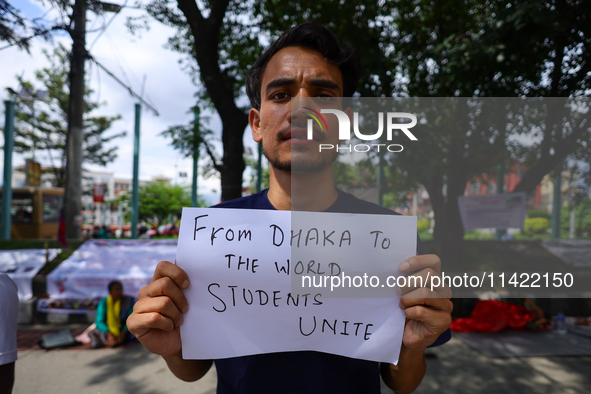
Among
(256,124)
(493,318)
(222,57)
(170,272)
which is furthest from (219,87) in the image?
(493,318)

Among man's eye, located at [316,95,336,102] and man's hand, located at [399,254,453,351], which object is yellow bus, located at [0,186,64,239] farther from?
man's hand, located at [399,254,453,351]

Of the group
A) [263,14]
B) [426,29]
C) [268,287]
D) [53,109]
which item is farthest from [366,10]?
[53,109]

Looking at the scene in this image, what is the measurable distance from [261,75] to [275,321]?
104 centimetres

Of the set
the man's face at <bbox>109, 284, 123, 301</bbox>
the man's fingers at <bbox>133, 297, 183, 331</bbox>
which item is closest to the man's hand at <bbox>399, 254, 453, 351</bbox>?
the man's fingers at <bbox>133, 297, 183, 331</bbox>

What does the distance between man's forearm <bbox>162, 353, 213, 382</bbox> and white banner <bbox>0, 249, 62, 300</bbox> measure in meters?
6.15

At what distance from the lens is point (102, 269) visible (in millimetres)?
5922

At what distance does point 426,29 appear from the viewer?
234 inches

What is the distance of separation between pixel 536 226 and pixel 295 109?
1.60 meters

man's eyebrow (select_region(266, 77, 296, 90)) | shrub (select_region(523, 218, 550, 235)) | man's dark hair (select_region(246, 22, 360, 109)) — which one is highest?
man's dark hair (select_region(246, 22, 360, 109))

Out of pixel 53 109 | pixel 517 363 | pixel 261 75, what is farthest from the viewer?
pixel 53 109

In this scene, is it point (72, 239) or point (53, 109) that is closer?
point (72, 239)

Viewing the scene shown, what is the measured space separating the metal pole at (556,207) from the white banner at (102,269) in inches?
227

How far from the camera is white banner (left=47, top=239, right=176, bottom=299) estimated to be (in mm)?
5758

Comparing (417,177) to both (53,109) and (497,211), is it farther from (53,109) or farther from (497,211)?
(53,109)
